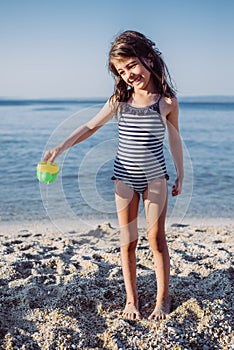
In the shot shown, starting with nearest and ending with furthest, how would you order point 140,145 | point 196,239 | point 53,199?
point 140,145
point 53,199
point 196,239

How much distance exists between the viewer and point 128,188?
3.06 m

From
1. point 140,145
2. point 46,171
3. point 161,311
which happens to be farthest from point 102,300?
point 140,145

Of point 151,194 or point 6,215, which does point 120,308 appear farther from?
point 6,215

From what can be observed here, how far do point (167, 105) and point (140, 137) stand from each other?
10.7 inches

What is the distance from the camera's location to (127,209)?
3088 mm

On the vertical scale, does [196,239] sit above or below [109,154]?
below

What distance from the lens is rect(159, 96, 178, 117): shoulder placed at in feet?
9.75

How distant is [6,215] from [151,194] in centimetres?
421

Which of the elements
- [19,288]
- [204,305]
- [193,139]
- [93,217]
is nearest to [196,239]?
[93,217]

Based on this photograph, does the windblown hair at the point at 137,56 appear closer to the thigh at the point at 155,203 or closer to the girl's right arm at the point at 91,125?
the girl's right arm at the point at 91,125

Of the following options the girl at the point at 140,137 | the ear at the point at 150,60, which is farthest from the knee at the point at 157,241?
the ear at the point at 150,60

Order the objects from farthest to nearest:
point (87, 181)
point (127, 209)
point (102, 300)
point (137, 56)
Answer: point (87, 181) → point (102, 300) → point (127, 209) → point (137, 56)

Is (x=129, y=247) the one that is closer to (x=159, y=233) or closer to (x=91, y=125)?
(x=159, y=233)

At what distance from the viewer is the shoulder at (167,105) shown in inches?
117
